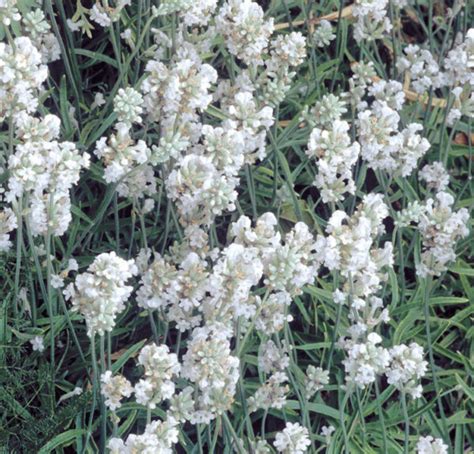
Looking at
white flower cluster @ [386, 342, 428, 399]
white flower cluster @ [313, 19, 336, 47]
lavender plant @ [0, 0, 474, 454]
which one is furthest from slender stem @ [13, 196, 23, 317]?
white flower cluster @ [313, 19, 336, 47]

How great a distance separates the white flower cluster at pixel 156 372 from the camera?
1334mm

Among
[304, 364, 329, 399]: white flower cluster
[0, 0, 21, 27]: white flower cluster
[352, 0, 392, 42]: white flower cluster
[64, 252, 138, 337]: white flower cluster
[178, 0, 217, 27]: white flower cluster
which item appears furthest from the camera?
[352, 0, 392, 42]: white flower cluster

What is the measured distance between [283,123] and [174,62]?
0.54 meters

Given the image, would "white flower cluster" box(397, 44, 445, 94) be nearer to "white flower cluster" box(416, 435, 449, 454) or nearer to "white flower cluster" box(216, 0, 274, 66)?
"white flower cluster" box(216, 0, 274, 66)

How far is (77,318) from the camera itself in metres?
1.70

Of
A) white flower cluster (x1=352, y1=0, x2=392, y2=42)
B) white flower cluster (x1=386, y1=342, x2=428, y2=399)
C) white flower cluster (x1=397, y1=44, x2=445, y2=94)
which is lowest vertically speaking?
white flower cluster (x1=386, y1=342, x2=428, y2=399)

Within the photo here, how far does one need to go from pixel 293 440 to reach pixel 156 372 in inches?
11.7

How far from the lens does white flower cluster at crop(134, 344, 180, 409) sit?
1.33 m

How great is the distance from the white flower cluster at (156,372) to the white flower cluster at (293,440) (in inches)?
10.0

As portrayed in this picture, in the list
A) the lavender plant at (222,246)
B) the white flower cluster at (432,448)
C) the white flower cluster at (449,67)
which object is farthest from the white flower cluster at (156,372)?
the white flower cluster at (449,67)

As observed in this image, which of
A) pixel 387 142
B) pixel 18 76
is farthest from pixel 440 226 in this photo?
pixel 18 76

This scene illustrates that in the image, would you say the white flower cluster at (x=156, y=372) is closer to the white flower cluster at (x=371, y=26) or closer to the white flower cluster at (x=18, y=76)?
the white flower cluster at (x=18, y=76)

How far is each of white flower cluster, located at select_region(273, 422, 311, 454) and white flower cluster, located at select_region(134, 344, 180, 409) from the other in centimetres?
25

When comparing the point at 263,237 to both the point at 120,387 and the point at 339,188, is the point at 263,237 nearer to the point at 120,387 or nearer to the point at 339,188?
the point at 339,188
